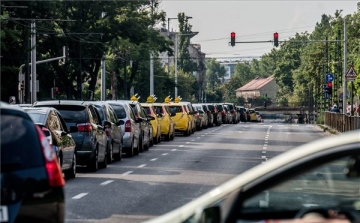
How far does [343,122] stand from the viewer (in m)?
54.1

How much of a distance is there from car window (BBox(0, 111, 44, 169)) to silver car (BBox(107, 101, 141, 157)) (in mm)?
23993

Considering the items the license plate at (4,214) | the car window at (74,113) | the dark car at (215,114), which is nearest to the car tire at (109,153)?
the car window at (74,113)

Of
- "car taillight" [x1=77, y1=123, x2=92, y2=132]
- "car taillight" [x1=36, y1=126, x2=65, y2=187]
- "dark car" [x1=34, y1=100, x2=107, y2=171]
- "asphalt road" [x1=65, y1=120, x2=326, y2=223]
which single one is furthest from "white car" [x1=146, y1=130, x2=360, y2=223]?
"car taillight" [x1=77, y1=123, x2=92, y2=132]

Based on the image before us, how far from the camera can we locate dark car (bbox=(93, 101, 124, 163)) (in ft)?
93.4

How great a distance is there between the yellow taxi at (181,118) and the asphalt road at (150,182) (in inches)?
673

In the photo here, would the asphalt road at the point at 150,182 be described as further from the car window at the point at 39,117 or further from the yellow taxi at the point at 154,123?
the yellow taxi at the point at 154,123

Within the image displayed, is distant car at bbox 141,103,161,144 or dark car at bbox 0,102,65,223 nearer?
dark car at bbox 0,102,65,223

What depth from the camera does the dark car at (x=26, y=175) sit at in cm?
815

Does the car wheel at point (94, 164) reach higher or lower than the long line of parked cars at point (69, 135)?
lower

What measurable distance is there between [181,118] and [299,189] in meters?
49.7

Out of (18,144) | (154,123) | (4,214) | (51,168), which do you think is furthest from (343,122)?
(4,214)

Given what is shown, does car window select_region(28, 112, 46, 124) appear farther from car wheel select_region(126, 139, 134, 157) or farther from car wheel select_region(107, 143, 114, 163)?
car wheel select_region(126, 139, 134, 157)

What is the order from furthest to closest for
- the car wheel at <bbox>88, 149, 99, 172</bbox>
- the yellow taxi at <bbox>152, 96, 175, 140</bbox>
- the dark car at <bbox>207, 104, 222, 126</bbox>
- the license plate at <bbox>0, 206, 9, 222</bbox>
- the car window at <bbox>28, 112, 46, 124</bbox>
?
the dark car at <bbox>207, 104, 222, 126</bbox> < the yellow taxi at <bbox>152, 96, 175, 140</bbox> < the car wheel at <bbox>88, 149, 99, 172</bbox> < the car window at <bbox>28, 112, 46, 124</bbox> < the license plate at <bbox>0, 206, 9, 222</bbox>

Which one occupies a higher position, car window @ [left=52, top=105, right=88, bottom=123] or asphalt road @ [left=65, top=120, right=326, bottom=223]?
car window @ [left=52, top=105, right=88, bottom=123]
